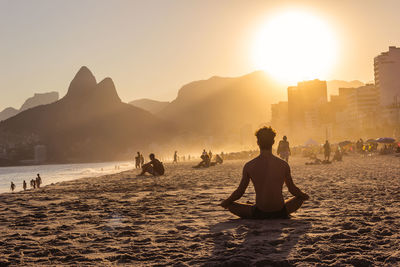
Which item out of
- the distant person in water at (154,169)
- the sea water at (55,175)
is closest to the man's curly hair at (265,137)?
the distant person in water at (154,169)

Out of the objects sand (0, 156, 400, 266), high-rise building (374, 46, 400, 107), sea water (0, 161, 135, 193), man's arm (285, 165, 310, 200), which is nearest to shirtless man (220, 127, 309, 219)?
man's arm (285, 165, 310, 200)

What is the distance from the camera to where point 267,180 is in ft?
21.9

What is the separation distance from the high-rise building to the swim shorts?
519ft

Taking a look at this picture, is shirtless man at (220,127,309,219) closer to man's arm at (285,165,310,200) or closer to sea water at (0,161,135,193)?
man's arm at (285,165,310,200)

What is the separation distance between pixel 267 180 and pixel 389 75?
16494 centimetres

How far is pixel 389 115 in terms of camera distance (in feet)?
465

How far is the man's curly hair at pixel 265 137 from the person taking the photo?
678cm

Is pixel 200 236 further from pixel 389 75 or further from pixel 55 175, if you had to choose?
pixel 389 75

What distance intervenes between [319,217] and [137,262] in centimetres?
373

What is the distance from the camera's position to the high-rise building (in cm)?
15401

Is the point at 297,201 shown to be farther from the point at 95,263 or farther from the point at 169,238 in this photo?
the point at 95,263

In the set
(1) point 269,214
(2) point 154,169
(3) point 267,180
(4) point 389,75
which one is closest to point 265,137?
(3) point 267,180

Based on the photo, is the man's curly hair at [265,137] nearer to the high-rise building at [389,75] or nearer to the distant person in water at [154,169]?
the distant person in water at [154,169]

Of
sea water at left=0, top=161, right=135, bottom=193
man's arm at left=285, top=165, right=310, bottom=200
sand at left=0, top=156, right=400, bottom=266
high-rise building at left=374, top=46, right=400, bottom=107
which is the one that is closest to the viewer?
sand at left=0, top=156, right=400, bottom=266
